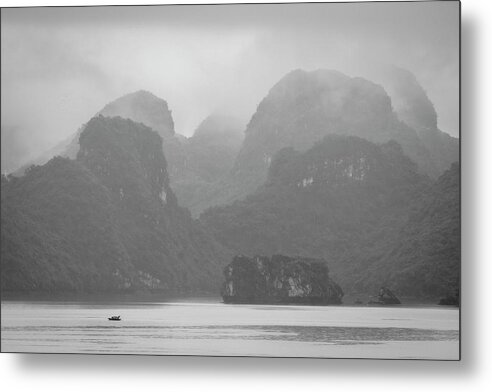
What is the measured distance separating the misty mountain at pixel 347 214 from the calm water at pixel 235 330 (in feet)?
0.89

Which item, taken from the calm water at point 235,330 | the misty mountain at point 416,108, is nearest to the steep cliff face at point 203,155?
the calm water at point 235,330

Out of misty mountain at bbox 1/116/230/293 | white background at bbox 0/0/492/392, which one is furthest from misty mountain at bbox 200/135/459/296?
misty mountain at bbox 1/116/230/293

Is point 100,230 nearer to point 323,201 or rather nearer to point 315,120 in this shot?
point 323,201

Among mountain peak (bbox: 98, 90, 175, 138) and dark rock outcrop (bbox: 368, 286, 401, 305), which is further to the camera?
mountain peak (bbox: 98, 90, 175, 138)

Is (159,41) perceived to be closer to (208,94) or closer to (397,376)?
(208,94)

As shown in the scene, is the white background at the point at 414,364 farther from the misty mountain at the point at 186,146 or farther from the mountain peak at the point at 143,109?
the mountain peak at the point at 143,109

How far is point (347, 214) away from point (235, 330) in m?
1.31

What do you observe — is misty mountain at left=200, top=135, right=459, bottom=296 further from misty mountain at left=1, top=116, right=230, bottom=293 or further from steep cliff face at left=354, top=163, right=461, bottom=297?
misty mountain at left=1, top=116, right=230, bottom=293

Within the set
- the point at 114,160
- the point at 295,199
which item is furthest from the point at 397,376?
the point at 114,160

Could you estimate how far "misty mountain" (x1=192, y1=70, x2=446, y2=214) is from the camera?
683cm

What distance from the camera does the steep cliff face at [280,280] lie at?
6836 millimetres

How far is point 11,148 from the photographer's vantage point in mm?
7102

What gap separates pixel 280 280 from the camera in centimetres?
680

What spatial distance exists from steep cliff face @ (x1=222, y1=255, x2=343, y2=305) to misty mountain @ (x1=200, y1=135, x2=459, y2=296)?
0.24 feet
